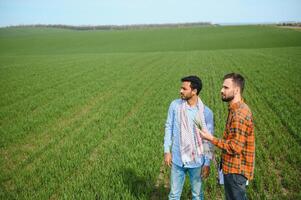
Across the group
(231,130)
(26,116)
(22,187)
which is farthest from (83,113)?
(231,130)

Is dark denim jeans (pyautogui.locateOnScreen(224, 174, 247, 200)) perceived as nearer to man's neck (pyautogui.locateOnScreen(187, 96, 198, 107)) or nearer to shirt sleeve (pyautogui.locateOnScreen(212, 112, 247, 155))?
shirt sleeve (pyautogui.locateOnScreen(212, 112, 247, 155))

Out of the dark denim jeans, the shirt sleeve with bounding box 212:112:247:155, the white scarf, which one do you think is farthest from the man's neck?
the dark denim jeans

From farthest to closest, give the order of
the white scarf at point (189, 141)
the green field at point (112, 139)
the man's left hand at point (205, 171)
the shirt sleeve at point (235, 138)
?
the green field at point (112, 139)
the man's left hand at point (205, 171)
the white scarf at point (189, 141)
the shirt sleeve at point (235, 138)

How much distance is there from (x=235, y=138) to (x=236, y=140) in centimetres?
3

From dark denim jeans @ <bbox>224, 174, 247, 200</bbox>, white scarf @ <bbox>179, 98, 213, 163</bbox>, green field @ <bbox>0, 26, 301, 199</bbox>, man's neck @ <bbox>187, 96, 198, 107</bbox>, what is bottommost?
green field @ <bbox>0, 26, 301, 199</bbox>

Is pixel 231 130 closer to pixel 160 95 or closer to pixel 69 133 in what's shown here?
pixel 69 133

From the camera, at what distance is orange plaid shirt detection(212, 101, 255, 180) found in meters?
3.35

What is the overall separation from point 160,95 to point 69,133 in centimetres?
662

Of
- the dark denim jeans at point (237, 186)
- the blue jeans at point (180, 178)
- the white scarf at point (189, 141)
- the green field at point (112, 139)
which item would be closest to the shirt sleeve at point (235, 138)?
the dark denim jeans at point (237, 186)

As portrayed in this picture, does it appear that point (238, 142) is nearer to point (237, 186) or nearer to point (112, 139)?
point (237, 186)

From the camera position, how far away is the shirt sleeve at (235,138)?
334 cm

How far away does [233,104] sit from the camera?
3.44 meters

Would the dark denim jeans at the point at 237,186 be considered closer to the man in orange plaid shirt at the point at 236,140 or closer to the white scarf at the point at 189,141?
the man in orange plaid shirt at the point at 236,140

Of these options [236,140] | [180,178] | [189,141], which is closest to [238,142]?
[236,140]
